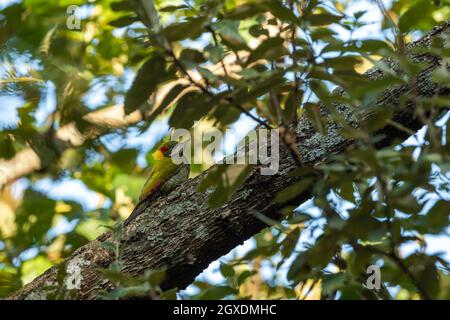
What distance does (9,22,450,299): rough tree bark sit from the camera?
8.13 ft

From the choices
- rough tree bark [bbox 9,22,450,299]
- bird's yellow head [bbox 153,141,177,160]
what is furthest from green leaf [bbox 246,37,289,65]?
bird's yellow head [bbox 153,141,177,160]

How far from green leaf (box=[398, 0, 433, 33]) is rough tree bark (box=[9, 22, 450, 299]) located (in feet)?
1.60

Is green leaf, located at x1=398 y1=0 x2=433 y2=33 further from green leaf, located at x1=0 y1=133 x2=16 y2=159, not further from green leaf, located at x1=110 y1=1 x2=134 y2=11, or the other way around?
green leaf, located at x1=0 y1=133 x2=16 y2=159

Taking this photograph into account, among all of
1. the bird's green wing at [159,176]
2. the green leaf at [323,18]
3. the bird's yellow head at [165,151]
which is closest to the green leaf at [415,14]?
Result: the green leaf at [323,18]

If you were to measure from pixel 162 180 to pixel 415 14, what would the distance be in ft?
5.19

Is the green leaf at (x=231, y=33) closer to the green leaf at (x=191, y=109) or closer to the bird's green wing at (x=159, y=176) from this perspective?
the green leaf at (x=191, y=109)

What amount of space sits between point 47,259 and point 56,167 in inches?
23.3

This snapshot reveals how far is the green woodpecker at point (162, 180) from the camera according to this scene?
2.98 m

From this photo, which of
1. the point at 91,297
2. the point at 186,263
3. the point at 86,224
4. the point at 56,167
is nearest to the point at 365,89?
the point at 186,263

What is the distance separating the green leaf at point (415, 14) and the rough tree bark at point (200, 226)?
49 cm

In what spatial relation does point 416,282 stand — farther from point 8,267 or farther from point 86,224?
point 8,267

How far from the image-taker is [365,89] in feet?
4.97

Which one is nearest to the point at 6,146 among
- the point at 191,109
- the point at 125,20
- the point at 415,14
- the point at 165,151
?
the point at 165,151

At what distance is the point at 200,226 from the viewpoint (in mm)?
2500
